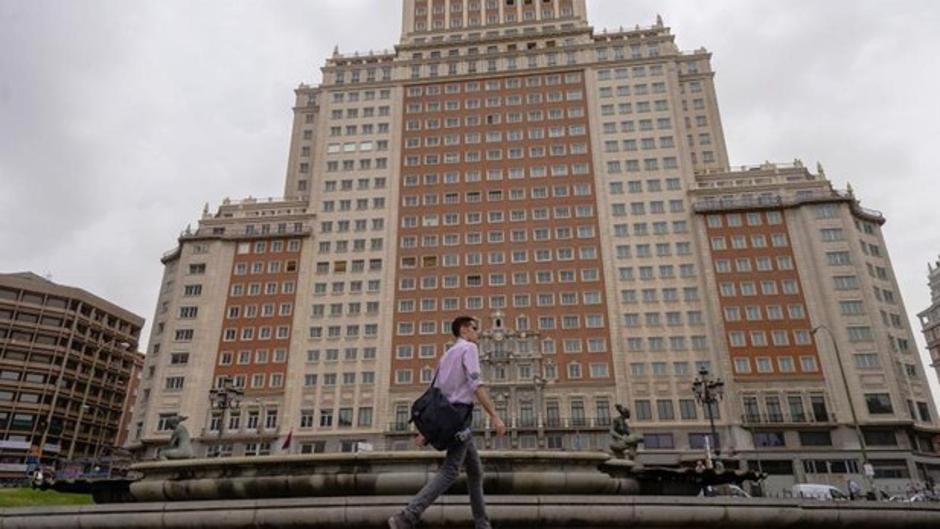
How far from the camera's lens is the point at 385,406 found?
202ft

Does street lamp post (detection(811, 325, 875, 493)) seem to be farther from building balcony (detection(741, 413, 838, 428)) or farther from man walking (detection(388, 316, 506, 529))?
man walking (detection(388, 316, 506, 529))

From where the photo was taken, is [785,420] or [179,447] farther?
[785,420]

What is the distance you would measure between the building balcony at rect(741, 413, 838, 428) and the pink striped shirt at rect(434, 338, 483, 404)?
57.4m

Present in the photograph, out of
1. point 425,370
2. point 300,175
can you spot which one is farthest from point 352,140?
point 425,370

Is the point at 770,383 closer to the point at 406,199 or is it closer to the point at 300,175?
the point at 406,199

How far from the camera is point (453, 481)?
626 cm

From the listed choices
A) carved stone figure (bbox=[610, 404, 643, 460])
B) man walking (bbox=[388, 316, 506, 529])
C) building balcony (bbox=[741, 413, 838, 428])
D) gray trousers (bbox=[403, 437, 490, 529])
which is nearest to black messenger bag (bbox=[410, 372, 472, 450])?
man walking (bbox=[388, 316, 506, 529])

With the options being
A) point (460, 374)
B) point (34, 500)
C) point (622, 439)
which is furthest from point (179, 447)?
point (460, 374)

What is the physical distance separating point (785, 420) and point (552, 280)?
2591 cm

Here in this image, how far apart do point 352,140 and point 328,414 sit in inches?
1389

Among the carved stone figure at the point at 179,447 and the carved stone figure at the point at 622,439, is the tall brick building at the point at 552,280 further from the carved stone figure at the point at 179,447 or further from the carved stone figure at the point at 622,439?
the carved stone figure at the point at 179,447

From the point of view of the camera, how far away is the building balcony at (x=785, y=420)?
55.7 m

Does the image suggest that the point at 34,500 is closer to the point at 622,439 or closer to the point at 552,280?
the point at 622,439

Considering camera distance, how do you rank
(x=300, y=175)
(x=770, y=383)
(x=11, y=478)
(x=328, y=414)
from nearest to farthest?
(x=770, y=383), (x=328, y=414), (x=11, y=478), (x=300, y=175)
